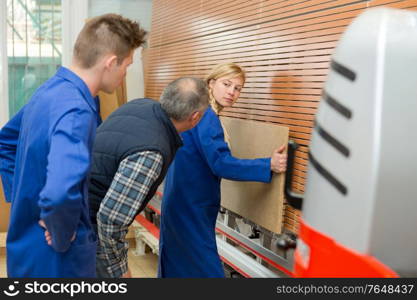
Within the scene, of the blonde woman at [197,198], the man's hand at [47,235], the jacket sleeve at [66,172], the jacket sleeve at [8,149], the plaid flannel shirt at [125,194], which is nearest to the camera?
the jacket sleeve at [66,172]

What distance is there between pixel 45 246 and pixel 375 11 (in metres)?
1.38

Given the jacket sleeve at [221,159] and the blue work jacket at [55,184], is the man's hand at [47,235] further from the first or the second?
the jacket sleeve at [221,159]

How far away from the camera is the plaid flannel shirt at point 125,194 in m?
2.04

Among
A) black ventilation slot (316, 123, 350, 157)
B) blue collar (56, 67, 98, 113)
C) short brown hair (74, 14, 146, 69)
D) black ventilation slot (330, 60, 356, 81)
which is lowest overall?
black ventilation slot (316, 123, 350, 157)

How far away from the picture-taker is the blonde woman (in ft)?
9.34

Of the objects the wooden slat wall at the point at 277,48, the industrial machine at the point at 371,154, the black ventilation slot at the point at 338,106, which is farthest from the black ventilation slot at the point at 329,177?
the wooden slat wall at the point at 277,48

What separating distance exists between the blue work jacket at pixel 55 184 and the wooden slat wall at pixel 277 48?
1.17m

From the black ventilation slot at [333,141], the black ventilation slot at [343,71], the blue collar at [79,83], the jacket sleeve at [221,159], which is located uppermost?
the black ventilation slot at [343,71]

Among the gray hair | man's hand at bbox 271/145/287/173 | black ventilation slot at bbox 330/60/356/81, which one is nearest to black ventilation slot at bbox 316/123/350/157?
black ventilation slot at bbox 330/60/356/81

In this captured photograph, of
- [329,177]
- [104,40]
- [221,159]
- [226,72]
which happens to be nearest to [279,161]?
[221,159]

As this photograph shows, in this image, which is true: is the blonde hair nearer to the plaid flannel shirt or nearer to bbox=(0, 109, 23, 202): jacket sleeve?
the plaid flannel shirt

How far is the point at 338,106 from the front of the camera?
3.67 feet

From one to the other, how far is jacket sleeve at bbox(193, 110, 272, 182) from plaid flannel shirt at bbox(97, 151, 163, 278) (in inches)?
25.2

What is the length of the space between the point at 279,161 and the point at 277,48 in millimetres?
685
